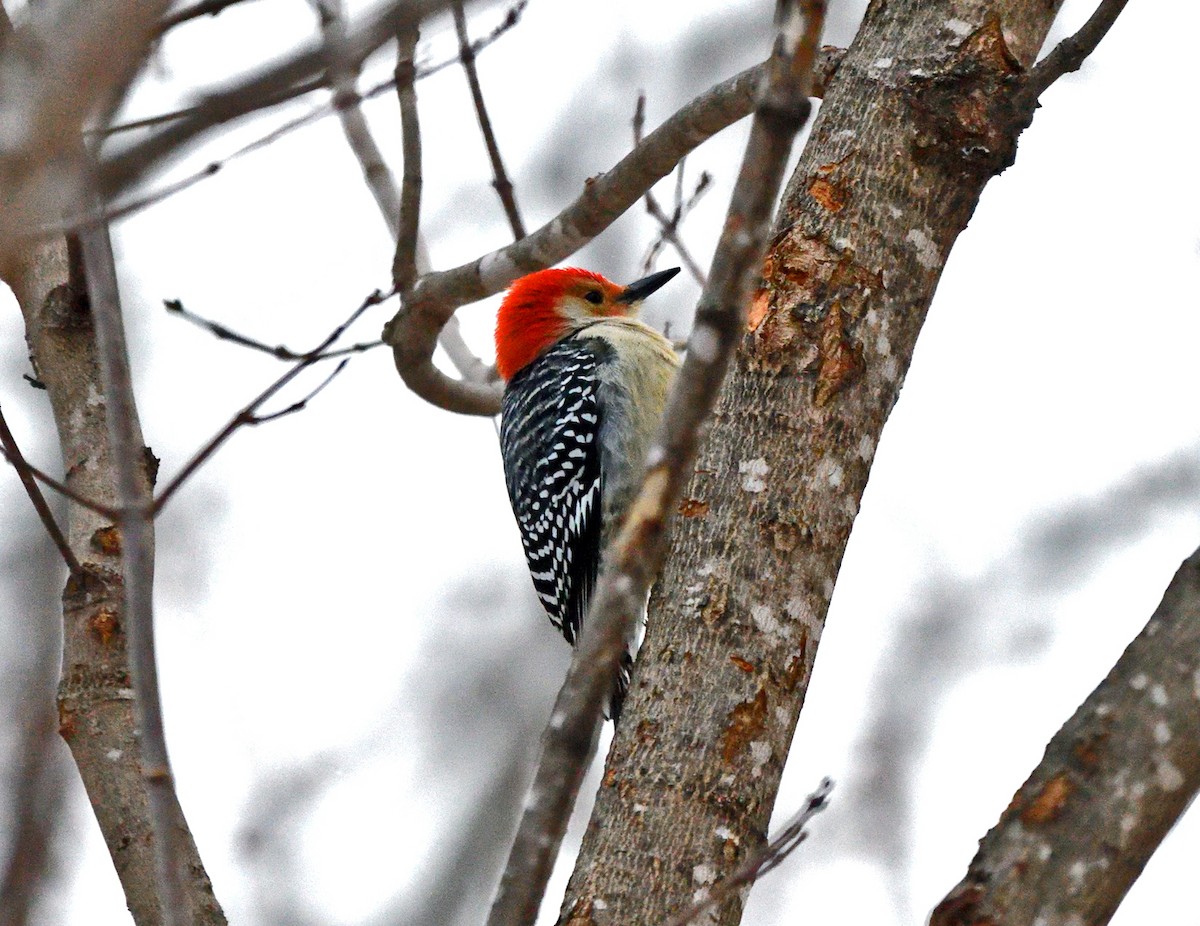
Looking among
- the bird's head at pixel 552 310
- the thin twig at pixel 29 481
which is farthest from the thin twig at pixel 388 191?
the thin twig at pixel 29 481

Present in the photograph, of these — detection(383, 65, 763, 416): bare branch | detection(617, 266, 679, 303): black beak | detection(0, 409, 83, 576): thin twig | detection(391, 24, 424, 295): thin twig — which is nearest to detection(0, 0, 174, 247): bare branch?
detection(0, 409, 83, 576): thin twig

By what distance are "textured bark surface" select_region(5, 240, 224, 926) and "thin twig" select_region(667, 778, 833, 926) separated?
1346 mm

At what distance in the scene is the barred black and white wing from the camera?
20.5ft

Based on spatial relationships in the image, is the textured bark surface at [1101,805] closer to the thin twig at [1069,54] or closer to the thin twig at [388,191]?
the thin twig at [1069,54]

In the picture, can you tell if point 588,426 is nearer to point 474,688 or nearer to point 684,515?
point 474,688

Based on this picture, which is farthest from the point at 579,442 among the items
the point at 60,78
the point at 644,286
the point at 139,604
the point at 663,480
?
the point at 60,78

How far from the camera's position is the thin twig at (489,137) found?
4.82m

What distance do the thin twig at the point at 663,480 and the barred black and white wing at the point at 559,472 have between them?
4153 mm

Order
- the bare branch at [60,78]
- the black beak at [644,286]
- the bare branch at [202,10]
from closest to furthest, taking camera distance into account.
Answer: the bare branch at [60,78] < the bare branch at [202,10] < the black beak at [644,286]

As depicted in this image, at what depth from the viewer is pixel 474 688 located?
6.79 metres

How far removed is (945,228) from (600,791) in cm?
176

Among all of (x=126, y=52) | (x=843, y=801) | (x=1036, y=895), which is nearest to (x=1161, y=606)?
(x=1036, y=895)

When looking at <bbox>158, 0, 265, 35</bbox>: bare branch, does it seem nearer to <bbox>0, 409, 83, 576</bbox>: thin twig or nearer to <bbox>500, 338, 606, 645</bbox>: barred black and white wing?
<bbox>0, 409, 83, 576</bbox>: thin twig

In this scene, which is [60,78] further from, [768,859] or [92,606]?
[92,606]
